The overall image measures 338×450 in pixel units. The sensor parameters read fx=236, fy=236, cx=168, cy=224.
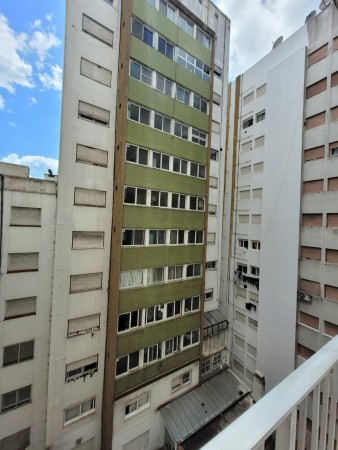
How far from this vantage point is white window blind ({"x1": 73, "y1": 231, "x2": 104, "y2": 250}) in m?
10.4

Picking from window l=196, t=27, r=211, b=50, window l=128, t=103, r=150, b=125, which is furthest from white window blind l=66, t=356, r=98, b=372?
window l=196, t=27, r=211, b=50

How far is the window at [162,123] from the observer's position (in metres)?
11.9

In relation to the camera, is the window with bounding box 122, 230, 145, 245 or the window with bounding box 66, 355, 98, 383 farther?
the window with bounding box 122, 230, 145, 245

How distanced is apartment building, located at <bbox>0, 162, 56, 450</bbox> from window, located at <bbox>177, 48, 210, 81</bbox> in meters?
9.47

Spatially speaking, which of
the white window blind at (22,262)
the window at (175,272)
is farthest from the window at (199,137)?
the white window blind at (22,262)

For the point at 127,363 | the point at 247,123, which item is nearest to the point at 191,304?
the point at 127,363

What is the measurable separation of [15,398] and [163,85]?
612 inches

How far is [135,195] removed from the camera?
11172 millimetres

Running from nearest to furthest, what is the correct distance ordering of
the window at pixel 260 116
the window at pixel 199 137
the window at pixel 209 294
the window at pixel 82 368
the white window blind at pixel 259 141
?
the window at pixel 82 368, the window at pixel 199 137, the white window blind at pixel 259 141, the window at pixel 260 116, the window at pixel 209 294

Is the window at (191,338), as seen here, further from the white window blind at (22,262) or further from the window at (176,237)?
the white window blind at (22,262)

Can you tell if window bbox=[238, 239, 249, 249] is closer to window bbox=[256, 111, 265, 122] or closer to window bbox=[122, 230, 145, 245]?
window bbox=[122, 230, 145, 245]

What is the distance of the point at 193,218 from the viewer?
43.6ft

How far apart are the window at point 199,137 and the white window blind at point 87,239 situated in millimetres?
7402

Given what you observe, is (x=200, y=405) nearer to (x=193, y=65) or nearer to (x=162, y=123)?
(x=162, y=123)
